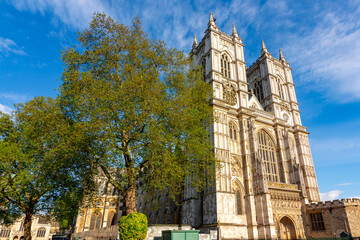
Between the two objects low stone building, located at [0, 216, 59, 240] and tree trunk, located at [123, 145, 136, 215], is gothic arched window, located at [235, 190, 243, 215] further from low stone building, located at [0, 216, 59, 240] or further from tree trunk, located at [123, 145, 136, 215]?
low stone building, located at [0, 216, 59, 240]

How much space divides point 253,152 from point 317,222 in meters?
10.3

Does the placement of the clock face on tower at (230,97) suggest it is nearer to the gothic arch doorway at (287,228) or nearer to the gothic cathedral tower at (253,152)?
the gothic cathedral tower at (253,152)

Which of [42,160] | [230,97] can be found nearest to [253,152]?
[230,97]

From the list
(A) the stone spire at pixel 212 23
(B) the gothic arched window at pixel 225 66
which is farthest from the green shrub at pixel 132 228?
(A) the stone spire at pixel 212 23

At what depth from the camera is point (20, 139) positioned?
17.8m

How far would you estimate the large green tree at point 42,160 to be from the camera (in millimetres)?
14383

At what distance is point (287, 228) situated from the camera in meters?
25.8

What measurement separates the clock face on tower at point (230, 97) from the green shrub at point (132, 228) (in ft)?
70.8

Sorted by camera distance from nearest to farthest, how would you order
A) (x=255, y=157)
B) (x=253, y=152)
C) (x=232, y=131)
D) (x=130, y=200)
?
1. (x=130, y=200)
2. (x=255, y=157)
3. (x=253, y=152)
4. (x=232, y=131)

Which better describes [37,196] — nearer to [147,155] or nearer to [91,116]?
[91,116]

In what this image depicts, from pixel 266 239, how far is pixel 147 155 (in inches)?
632

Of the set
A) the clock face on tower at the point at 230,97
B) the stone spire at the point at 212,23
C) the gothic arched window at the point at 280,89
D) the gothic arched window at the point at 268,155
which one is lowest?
the gothic arched window at the point at 268,155

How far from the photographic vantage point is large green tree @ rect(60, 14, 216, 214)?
14.0 m

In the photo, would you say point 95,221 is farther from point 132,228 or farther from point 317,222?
point 132,228
